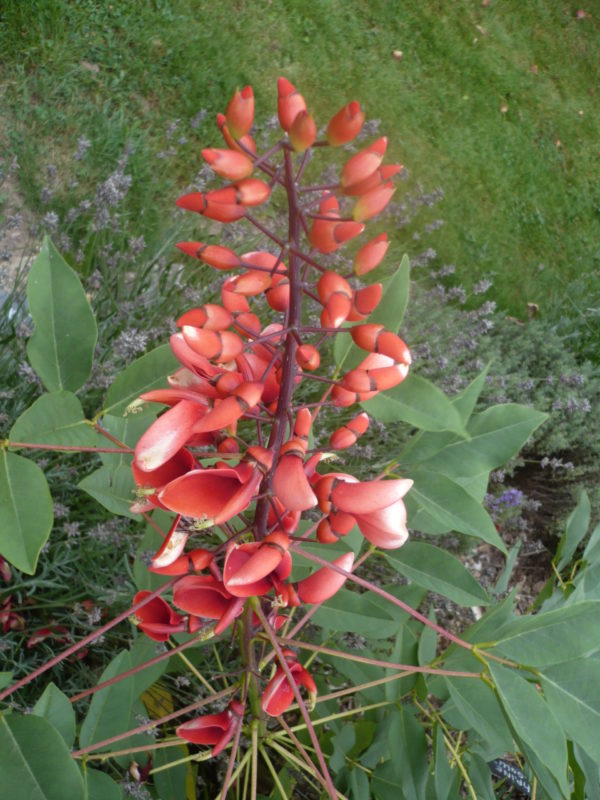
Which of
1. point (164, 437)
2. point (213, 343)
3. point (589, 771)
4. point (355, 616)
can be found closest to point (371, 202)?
point (213, 343)

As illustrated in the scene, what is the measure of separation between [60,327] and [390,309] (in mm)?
460

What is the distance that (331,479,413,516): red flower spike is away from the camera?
798 mm

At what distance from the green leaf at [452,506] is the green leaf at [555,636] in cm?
12

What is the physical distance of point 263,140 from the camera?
3061 millimetres

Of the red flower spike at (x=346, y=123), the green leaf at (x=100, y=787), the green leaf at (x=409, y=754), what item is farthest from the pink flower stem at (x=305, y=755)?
the red flower spike at (x=346, y=123)

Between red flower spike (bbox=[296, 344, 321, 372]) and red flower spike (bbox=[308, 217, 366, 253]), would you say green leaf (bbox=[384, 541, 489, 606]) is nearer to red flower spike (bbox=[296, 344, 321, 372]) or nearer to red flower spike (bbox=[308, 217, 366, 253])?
red flower spike (bbox=[296, 344, 321, 372])

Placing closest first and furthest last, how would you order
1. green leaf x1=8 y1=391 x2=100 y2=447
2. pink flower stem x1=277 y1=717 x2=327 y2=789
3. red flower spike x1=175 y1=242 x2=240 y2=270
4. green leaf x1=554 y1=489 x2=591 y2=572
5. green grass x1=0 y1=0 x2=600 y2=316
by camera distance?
red flower spike x1=175 y1=242 x2=240 y2=270, green leaf x1=8 y1=391 x2=100 y2=447, pink flower stem x1=277 y1=717 x2=327 y2=789, green leaf x1=554 y1=489 x2=591 y2=572, green grass x1=0 y1=0 x2=600 y2=316

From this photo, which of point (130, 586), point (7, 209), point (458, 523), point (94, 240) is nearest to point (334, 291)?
point (458, 523)

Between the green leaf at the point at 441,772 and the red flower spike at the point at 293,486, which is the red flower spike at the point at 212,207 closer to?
the red flower spike at the point at 293,486

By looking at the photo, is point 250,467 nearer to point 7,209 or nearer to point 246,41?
point 7,209

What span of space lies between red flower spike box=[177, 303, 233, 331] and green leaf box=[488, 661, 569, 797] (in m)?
0.57

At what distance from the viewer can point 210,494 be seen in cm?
80

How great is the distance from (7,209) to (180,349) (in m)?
2.17

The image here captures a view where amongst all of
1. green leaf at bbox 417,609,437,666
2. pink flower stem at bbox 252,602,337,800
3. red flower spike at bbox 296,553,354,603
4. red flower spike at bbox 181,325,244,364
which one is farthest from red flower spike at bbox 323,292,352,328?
green leaf at bbox 417,609,437,666
